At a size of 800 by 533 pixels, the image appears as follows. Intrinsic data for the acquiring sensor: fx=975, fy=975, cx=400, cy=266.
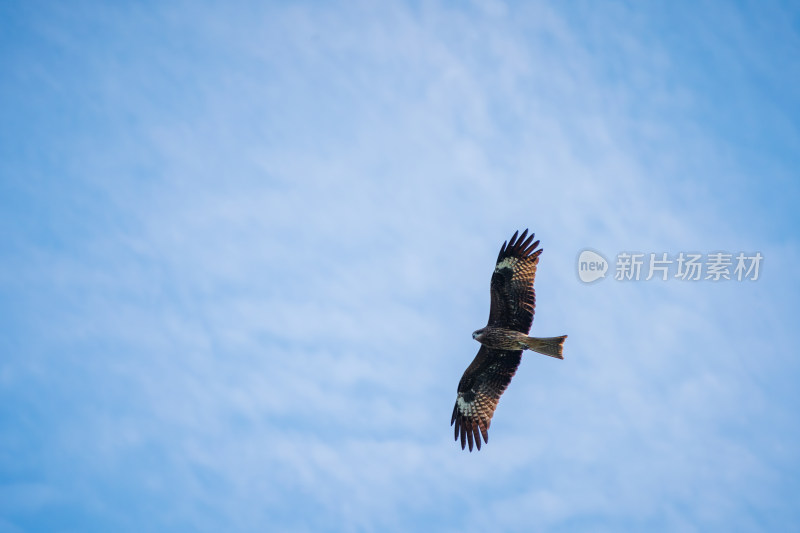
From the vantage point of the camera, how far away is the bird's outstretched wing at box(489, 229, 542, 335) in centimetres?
1867

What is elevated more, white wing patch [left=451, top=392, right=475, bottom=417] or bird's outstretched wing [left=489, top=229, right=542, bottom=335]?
bird's outstretched wing [left=489, top=229, right=542, bottom=335]

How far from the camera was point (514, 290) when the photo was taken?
18.7 m

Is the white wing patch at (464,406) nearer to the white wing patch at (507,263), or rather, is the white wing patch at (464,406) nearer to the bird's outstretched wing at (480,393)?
the bird's outstretched wing at (480,393)

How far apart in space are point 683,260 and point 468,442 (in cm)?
797

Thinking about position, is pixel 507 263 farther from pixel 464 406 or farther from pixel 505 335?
pixel 464 406

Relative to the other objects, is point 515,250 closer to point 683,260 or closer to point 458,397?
point 458,397

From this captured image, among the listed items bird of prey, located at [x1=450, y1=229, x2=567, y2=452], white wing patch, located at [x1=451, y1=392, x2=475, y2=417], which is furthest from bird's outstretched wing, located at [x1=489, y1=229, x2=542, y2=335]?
white wing patch, located at [x1=451, y1=392, x2=475, y2=417]

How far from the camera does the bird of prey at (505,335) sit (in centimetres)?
1858

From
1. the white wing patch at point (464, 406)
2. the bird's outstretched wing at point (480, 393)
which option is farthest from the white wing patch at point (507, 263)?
the white wing patch at point (464, 406)

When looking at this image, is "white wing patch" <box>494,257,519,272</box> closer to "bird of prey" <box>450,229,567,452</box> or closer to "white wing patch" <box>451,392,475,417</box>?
"bird of prey" <box>450,229,567,452</box>

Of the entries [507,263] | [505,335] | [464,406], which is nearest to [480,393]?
[464,406]

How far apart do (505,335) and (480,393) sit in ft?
5.93

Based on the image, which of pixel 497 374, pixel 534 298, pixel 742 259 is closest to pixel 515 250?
pixel 534 298

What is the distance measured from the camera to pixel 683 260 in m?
24.2
